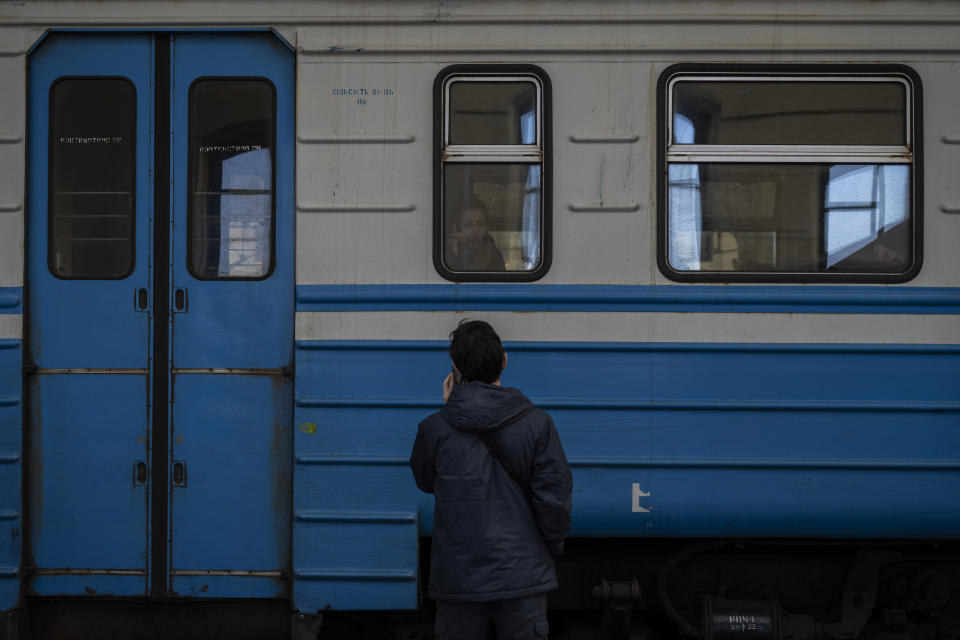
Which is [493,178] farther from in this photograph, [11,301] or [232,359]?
[11,301]

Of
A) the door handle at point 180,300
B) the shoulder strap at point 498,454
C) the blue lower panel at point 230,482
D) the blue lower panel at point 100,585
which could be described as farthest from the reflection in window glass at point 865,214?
the blue lower panel at point 100,585

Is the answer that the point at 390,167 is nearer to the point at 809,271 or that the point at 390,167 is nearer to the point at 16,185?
the point at 16,185

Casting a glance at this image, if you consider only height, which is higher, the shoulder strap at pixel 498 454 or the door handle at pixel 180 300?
the door handle at pixel 180 300

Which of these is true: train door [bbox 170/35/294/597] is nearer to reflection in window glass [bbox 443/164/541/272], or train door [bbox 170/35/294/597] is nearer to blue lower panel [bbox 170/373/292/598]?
blue lower panel [bbox 170/373/292/598]

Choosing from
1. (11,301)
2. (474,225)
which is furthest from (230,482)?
(474,225)

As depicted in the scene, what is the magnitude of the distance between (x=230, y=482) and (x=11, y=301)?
1.34 meters

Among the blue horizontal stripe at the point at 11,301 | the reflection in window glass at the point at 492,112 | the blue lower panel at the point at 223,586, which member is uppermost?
the reflection in window glass at the point at 492,112

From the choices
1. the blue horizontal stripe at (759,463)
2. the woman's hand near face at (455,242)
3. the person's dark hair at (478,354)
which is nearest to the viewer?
the person's dark hair at (478,354)

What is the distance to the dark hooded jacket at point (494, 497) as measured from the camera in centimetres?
270

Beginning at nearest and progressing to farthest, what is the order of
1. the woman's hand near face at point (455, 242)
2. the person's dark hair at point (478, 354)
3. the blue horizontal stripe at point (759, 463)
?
1. the person's dark hair at point (478, 354)
2. the blue horizontal stripe at point (759, 463)
3. the woman's hand near face at point (455, 242)

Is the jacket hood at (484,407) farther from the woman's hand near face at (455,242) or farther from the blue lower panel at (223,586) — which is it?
the blue lower panel at (223,586)

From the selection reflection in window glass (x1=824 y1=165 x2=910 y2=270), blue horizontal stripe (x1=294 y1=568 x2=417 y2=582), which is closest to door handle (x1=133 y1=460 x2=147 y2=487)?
blue horizontal stripe (x1=294 y1=568 x2=417 y2=582)

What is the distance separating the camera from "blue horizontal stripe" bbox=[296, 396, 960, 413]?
3789mm

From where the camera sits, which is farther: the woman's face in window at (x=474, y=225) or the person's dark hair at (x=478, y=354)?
the woman's face in window at (x=474, y=225)
